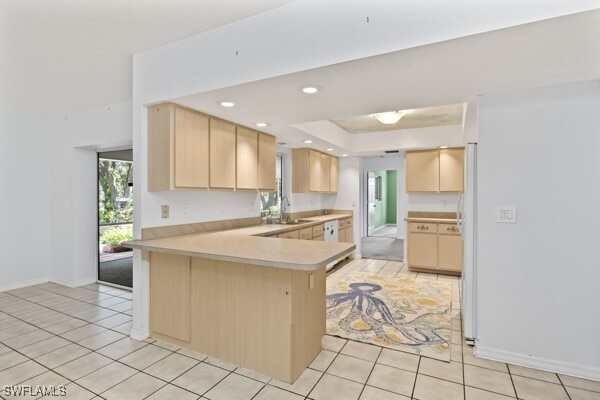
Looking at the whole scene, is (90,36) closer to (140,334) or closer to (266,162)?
(266,162)

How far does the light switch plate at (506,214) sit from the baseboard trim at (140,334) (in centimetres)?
316

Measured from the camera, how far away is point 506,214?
2.45 metres

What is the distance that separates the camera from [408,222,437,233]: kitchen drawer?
513cm

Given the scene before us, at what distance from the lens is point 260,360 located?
227cm

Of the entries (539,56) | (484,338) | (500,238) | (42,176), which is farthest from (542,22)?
(42,176)

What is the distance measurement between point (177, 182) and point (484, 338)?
9.46 feet

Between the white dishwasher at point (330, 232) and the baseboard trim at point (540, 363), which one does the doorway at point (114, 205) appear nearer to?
the white dishwasher at point (330, 232)

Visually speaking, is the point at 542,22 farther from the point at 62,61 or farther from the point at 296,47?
the point at 62,61

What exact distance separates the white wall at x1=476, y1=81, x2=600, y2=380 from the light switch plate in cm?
3

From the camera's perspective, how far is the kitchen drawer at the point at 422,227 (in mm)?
5133

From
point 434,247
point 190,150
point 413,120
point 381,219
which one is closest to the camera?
point 190,150

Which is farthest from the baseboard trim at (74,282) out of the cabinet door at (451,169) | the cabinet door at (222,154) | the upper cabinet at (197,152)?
the cabinet door at (451,169)

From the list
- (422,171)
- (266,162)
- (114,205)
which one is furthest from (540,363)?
(114,205)

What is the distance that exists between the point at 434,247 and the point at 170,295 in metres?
4.08
